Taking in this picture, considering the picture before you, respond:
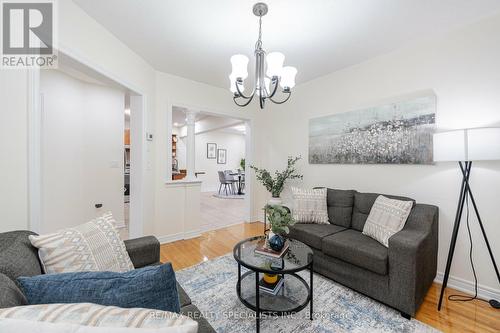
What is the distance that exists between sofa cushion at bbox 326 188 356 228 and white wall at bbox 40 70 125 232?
367 centimetres

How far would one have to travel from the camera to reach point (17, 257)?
37.0 inches

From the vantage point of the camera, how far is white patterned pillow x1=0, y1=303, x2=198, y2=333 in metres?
0.55

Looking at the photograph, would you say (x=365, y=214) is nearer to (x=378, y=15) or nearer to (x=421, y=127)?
(x=421, y=127)

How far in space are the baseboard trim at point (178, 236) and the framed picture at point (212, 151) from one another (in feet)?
19.1

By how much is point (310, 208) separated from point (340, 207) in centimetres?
38

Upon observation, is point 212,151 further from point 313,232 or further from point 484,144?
point 484,144

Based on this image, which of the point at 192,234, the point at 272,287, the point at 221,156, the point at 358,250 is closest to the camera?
the point at 272,287

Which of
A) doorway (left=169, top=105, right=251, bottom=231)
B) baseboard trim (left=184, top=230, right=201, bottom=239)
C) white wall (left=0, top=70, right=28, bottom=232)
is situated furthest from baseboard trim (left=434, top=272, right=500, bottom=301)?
doorway (left=169, top=105, right=251, bottom=231)

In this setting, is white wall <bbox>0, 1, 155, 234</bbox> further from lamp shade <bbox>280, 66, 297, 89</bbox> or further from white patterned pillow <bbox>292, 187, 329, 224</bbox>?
white patterned pillow <bbox>292, 187, 329, 224</bbox>

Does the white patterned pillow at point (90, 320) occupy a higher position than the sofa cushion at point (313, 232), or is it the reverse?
the white patterned pillow at point (90, 320)

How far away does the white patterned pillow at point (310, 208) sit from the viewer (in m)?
2.74

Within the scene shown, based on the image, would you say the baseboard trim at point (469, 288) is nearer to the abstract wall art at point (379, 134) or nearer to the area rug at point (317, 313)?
the area rug at point (317, 313)

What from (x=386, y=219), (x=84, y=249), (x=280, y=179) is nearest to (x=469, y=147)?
(x=386, y=219)

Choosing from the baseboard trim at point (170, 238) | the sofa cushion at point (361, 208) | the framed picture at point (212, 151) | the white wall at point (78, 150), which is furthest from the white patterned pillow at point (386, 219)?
the framed picture at point (212, 151)
